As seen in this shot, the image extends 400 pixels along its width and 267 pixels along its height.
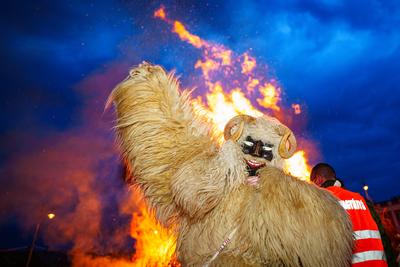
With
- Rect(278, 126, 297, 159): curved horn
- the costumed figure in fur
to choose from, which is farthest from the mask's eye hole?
Rect(278, 126, 297, 159): curved horn

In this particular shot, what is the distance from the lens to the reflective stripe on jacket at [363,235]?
3029 mm

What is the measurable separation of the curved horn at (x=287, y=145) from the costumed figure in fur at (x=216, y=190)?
0.01 meters

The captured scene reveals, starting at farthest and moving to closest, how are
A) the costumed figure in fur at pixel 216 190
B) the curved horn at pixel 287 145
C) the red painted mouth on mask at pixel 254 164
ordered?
the curved horn at pixel 287 145, the red painted mouth on mask at pixel 254 164, the costumed figure in fur at pixel 216 190

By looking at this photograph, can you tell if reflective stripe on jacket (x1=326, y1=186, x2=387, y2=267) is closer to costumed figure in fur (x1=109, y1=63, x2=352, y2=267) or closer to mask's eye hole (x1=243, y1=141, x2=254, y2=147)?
costumed figure in fur (x1=109, y1=63, x2=352, y2=267)

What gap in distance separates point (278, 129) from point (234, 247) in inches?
56.7

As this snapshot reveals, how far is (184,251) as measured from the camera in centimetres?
270

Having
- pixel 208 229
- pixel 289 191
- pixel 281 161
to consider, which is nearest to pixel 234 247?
pixel 208 229

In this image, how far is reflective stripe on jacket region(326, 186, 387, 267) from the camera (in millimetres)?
3029

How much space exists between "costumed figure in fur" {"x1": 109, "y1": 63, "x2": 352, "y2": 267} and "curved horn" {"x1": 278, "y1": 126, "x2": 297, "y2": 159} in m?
0.01

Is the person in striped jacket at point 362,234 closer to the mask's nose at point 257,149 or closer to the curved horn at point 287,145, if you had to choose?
the curved horn at point 287,145

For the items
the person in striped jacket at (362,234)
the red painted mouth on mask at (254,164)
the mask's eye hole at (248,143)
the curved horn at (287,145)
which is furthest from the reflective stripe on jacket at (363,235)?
the mask's eye hole at (248,143)

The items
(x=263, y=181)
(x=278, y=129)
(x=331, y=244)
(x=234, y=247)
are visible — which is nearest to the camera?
(x=331, y=244)

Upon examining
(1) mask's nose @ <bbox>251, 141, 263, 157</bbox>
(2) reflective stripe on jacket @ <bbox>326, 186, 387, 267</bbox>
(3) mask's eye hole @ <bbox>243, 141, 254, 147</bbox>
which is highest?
(3) mask's eye hole @ <bbox>243, 141, 254, 147</bbox>

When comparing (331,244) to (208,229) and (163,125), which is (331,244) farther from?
(163,125)
